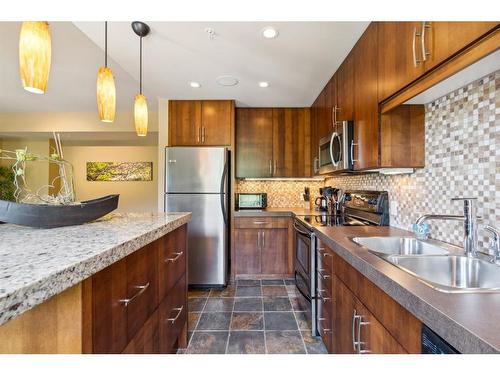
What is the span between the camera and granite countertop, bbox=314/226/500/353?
1.65 feet

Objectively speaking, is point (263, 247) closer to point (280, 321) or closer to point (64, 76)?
point (280, 321)

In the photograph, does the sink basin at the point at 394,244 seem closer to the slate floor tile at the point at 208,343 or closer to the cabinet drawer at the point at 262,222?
the slate floor tile at the point at 208,343

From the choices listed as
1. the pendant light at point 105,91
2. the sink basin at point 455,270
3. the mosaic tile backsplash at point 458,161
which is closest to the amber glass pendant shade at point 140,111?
the pendant light at point 105,91

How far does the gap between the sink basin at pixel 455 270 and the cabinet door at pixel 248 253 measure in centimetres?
210

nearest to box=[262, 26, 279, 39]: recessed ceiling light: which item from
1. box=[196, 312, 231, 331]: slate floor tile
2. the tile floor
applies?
the tile floor

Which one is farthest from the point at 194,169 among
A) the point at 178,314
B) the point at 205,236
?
the point at 178,314

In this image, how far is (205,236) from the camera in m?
2.86

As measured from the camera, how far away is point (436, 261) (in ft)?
3.59

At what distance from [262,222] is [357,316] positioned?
200 cm

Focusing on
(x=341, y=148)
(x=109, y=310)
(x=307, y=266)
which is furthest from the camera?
(x=307, y=266)
